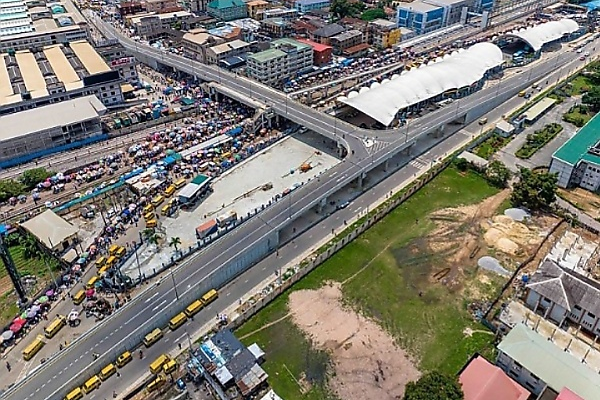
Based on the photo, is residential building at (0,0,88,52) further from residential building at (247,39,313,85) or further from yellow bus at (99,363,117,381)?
yellow bus at (99,363,117,381)

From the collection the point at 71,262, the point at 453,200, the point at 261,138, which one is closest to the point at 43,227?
the point at 71,262

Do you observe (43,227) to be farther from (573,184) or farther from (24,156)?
(573,184)

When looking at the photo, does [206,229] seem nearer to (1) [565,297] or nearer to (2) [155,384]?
(2) [155,384]

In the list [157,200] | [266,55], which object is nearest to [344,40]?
[266,55]

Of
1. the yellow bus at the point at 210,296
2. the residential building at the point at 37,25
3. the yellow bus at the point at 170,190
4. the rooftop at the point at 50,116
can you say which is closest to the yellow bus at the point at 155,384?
the yellow bus at the point at 210,296

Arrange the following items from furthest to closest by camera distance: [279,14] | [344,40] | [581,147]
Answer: [279,14]
[344,40]
[581,147]
